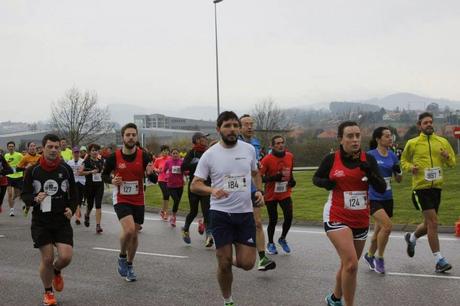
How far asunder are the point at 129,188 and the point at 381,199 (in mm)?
3577

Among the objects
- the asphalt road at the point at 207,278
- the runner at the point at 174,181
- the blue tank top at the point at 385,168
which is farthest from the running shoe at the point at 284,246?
the runner at the point at 174,181

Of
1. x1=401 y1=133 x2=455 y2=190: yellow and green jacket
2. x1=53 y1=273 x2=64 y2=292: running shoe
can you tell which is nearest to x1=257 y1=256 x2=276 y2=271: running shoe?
x1=401 y1=133 x2=455 y2=190: yellow and green jacket

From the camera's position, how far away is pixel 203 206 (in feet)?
36.2

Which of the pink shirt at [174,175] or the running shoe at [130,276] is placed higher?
the pink shirt at [174,175]

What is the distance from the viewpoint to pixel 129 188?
803 centimetres

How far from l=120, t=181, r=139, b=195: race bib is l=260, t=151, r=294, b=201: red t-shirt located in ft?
7.60

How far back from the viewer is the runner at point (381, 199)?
7879 millimetres

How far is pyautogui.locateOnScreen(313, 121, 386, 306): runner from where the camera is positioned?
225 inches

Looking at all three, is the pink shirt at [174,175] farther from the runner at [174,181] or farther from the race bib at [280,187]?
the race bib at [280,187]

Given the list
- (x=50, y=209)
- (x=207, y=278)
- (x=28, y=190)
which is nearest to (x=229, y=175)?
(x=50, y=209)

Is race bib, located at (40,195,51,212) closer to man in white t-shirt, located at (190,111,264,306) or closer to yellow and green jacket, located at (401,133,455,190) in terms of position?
man in white t-shirt, located at (190,111,264,306)

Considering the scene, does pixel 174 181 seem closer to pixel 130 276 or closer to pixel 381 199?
pixel 130 276

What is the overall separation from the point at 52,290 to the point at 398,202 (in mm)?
11943

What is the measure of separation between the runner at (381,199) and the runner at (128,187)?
3226 mm
